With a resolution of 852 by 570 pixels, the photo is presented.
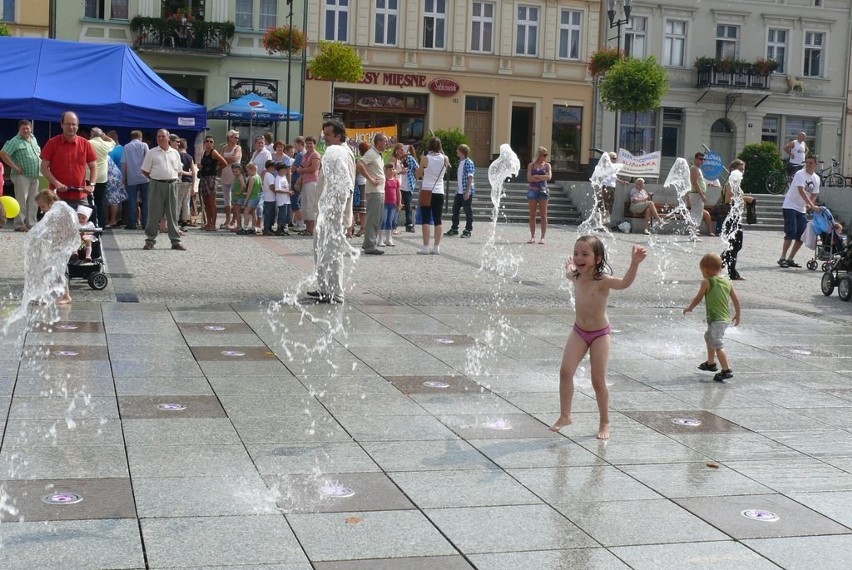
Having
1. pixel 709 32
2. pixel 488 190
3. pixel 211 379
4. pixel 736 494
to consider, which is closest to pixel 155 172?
pixel 211 379

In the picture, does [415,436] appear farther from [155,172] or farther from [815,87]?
[815,87]

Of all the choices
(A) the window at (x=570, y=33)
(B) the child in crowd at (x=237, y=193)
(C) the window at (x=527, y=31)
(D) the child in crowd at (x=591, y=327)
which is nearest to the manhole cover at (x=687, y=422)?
(D) the child in crowd at (x=591, y=327)

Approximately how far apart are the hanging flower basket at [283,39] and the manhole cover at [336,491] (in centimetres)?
3014

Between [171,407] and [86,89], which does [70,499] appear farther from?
[86,89]

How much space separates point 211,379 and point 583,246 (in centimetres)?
276

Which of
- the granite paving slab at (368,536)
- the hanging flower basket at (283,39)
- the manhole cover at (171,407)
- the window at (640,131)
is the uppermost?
the hanging flower basket at (283,39)

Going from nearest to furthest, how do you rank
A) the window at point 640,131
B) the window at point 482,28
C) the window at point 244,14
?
the window at point 244,14, the window at point 482,28, the window at point 640,131

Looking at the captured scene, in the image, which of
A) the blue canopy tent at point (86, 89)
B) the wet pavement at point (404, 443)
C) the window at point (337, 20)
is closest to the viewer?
the wet pavement at point (404, 443)

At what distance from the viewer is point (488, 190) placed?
1239 inches

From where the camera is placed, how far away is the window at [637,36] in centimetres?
4356

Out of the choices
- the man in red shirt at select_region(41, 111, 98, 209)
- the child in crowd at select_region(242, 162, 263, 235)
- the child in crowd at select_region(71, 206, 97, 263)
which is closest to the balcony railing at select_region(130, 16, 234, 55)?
the child in crowd at select_region(242, 162, 263, 235)

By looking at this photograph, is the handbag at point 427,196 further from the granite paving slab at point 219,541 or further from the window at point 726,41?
the window at point 726,41

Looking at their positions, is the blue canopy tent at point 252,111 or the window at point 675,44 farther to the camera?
the window at point 675,44

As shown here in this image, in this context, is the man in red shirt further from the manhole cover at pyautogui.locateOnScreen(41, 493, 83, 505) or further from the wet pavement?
the manhole cover at pyautogui.locateOnScreen(41, 493, 83, 505)
